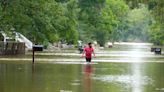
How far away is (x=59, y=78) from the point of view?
22984mm

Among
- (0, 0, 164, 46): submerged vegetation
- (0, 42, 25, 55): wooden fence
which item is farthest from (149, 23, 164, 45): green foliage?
(0, 42, 25, 55): wooden fence

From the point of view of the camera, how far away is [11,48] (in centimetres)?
5878

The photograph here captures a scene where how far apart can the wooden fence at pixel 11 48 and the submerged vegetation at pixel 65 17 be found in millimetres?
1929

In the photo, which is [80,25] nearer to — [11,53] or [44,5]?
[11,53]

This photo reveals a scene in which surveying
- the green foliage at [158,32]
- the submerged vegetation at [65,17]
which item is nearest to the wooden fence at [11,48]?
the submerged vegetation at [65,17]

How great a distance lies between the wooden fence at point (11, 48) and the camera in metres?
56.6

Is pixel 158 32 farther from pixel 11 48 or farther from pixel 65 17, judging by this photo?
pixel 11 48

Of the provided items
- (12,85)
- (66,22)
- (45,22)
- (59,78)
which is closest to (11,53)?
(45,22)

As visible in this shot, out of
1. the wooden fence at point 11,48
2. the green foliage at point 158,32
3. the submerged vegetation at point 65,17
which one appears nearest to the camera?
the submerged vegetation at point 65,17

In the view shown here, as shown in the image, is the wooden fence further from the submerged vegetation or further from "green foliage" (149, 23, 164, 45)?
"green foliage" (149, 23, 164, 45)

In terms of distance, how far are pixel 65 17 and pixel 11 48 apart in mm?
14392

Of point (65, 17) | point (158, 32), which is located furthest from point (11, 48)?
point (158, 32)

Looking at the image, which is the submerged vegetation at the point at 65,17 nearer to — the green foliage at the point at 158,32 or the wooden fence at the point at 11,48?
the green foliage at the point at 158,32

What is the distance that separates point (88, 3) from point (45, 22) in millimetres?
45814
